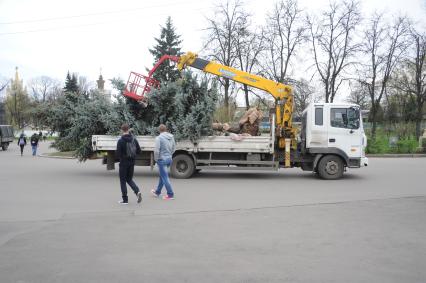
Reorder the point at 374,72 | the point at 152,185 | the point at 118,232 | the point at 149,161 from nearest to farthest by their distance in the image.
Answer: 1. the point at 118,232
2. the point at 152,185
3. the point at 149,161
4. the point at 374,72

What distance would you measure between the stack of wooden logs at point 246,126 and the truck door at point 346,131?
2.39 meters

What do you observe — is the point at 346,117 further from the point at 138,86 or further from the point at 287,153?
the point at 138,86

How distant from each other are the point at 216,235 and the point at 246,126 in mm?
7869

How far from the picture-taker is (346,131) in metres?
12.6

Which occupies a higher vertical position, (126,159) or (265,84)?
(265,84)

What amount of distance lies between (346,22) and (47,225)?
30.5 m

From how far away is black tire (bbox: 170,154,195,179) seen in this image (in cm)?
1274

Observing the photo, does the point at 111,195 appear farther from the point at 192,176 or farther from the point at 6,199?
the point at 192,176

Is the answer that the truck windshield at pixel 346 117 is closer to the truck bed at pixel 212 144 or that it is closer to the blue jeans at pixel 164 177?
the truck bed at pixel 212 144

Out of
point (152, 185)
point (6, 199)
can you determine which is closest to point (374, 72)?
point (152, 185)

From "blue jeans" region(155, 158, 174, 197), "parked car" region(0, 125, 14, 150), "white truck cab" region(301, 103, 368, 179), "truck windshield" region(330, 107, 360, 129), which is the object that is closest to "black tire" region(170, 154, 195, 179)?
"blue jeans" region(155, 158, 174, 197)

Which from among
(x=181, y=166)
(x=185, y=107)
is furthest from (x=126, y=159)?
(x=185, y=107)

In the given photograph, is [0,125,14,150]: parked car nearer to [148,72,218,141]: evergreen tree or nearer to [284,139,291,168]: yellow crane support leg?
[148,72,218,141]: evergreen tree

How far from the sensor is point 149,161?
42.9 ft
